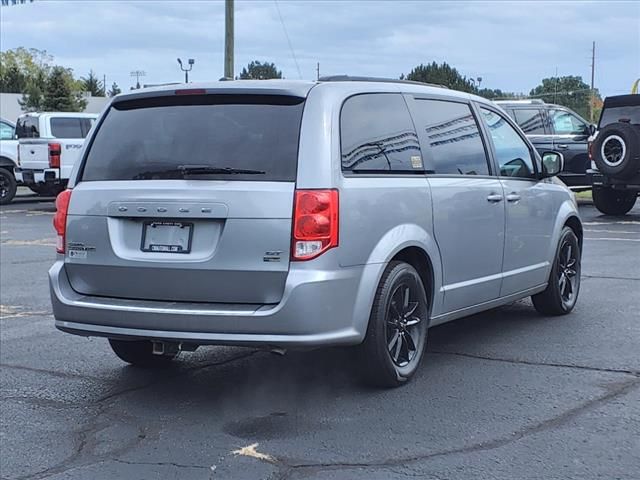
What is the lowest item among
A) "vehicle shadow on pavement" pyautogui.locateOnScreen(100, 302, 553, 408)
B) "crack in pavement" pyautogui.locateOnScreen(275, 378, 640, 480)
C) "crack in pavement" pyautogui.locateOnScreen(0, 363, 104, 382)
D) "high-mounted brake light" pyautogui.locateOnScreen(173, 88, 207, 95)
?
"crack in pavement" pyautogui.locateOnScreen(0, 363, 104, 382)

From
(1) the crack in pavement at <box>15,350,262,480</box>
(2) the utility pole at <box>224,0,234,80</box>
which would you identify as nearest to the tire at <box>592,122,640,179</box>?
(2) the utility pole at <box>224,0,234,80</box>

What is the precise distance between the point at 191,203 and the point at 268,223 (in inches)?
17.9

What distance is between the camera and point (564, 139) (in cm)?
1911

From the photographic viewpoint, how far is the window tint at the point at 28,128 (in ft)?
68.1

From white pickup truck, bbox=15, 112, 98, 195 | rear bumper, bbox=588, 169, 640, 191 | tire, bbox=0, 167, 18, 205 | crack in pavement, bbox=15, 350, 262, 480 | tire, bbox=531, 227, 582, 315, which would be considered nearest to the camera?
crack in pavement, bbox=15, 350, 262, 480

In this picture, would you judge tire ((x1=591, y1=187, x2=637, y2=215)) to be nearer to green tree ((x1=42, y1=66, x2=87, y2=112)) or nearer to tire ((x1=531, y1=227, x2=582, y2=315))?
tire ((x1=531, y1=227, x2=582, y2=315))

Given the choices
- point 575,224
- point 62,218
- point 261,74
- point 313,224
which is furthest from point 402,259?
point 261,74

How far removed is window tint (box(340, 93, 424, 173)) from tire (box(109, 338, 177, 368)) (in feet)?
6.31

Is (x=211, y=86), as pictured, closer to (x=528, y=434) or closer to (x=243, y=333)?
(x=243, y=333)

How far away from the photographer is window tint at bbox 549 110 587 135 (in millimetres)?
19359

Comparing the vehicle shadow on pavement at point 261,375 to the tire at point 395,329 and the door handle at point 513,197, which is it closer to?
the tire at point 395,329

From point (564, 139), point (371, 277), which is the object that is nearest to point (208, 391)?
point (371, 277)

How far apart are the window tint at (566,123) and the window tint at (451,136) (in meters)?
13.5

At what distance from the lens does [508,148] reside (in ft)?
22.6
